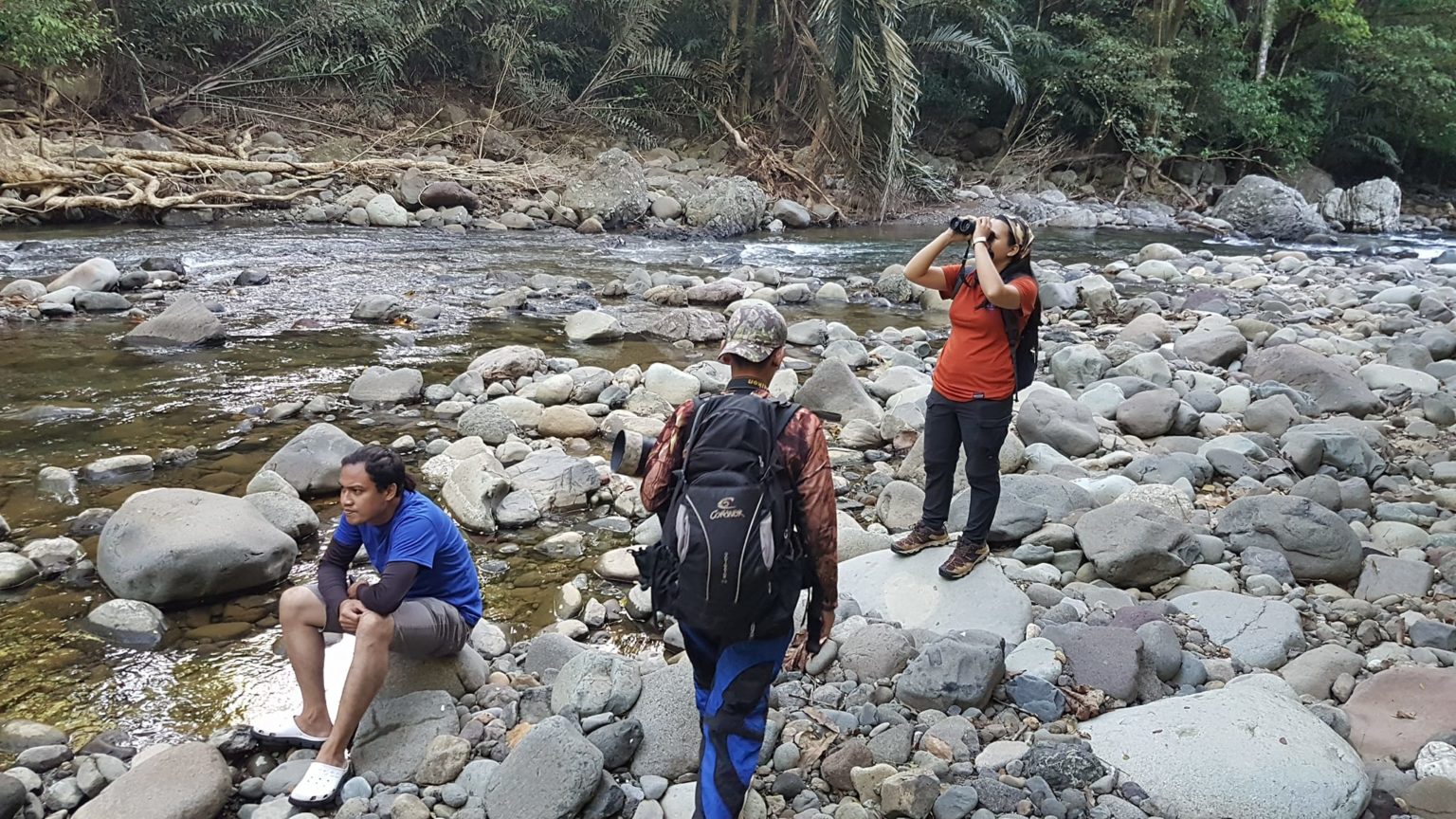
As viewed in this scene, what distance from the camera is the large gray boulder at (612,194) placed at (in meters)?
15.2

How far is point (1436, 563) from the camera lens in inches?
164

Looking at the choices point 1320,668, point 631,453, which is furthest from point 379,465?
point 1320,668

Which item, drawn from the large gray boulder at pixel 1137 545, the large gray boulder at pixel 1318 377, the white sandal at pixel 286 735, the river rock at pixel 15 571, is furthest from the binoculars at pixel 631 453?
the large gray boulder at pixel 1318 377

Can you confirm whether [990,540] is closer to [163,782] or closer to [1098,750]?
[1098,750]

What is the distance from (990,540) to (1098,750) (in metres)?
1.87

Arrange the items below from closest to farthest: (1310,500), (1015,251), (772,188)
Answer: (1015,251) → (1310,500) → (772,188)

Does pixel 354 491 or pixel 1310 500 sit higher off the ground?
pixel 354 491

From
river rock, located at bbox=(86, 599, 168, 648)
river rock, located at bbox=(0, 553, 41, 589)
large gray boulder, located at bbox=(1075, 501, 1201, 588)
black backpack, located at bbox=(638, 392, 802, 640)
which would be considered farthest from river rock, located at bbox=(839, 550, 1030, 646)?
river rock, located at bbox=(0, 553, 41, 589)

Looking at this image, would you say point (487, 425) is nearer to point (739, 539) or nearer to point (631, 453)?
point (631, 453)

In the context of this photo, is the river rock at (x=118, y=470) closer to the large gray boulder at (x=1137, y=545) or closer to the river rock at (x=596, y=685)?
the river rock at (x=596, y=685)

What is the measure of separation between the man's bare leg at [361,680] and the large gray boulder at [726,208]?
509 inches

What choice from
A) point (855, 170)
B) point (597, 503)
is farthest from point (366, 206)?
point (597, 503)

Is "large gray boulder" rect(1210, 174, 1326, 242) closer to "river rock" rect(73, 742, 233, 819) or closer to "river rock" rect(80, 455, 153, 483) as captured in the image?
"river rock" rect(80, 455, 153, 483)

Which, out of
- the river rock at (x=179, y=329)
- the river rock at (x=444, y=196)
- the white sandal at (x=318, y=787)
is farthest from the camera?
the river rock at (x=444, y=196)
